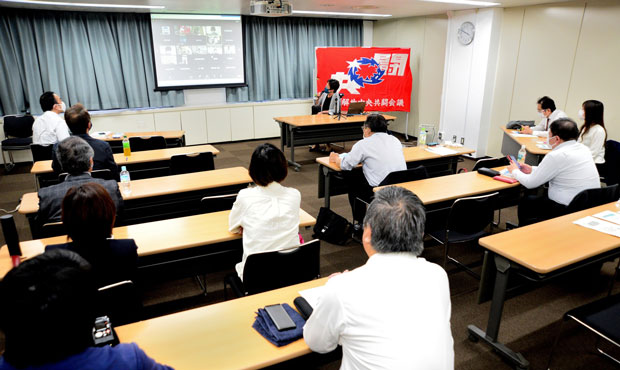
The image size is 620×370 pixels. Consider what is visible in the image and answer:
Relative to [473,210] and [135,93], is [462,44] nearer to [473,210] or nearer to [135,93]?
[473,210]

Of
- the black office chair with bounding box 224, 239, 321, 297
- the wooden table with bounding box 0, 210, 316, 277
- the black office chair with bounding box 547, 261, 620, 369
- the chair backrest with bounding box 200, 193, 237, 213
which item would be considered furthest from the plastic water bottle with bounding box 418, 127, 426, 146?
the black office chair with bounding box 224, 239, 321, 297

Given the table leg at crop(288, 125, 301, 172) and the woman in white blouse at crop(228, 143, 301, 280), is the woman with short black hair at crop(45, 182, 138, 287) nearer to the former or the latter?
the woman in white blouse at crop(228, 143, 301, 280)

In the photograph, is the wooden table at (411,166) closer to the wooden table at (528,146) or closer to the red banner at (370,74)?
the wooden table at (528,146)

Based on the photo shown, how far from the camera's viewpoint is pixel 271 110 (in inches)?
341

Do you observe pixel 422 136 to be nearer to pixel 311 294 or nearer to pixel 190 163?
pixel 190 163

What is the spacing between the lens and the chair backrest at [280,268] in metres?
2.03

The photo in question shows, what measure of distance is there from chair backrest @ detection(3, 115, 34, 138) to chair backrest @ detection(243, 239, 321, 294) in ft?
21.4

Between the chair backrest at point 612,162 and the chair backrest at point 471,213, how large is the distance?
2.77m

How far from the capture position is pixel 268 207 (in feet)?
7.14

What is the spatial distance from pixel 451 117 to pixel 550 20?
7.09 feet

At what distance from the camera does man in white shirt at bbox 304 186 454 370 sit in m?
1.14

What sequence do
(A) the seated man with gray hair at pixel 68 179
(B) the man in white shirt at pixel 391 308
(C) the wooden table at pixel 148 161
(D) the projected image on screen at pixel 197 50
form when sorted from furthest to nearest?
(D) the projected image on screen at pixel 197 50 → (C) the wooden table at pixel 148 161 → (A) the seated man with gray hair at pixel 68 179 → (B) the man in white shirt at pixel 391 308

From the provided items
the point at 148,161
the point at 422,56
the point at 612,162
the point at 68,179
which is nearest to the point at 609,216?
the point at 612,162

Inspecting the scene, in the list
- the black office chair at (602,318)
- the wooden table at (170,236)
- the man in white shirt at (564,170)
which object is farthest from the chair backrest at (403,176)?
the black office chair at (602,318)
